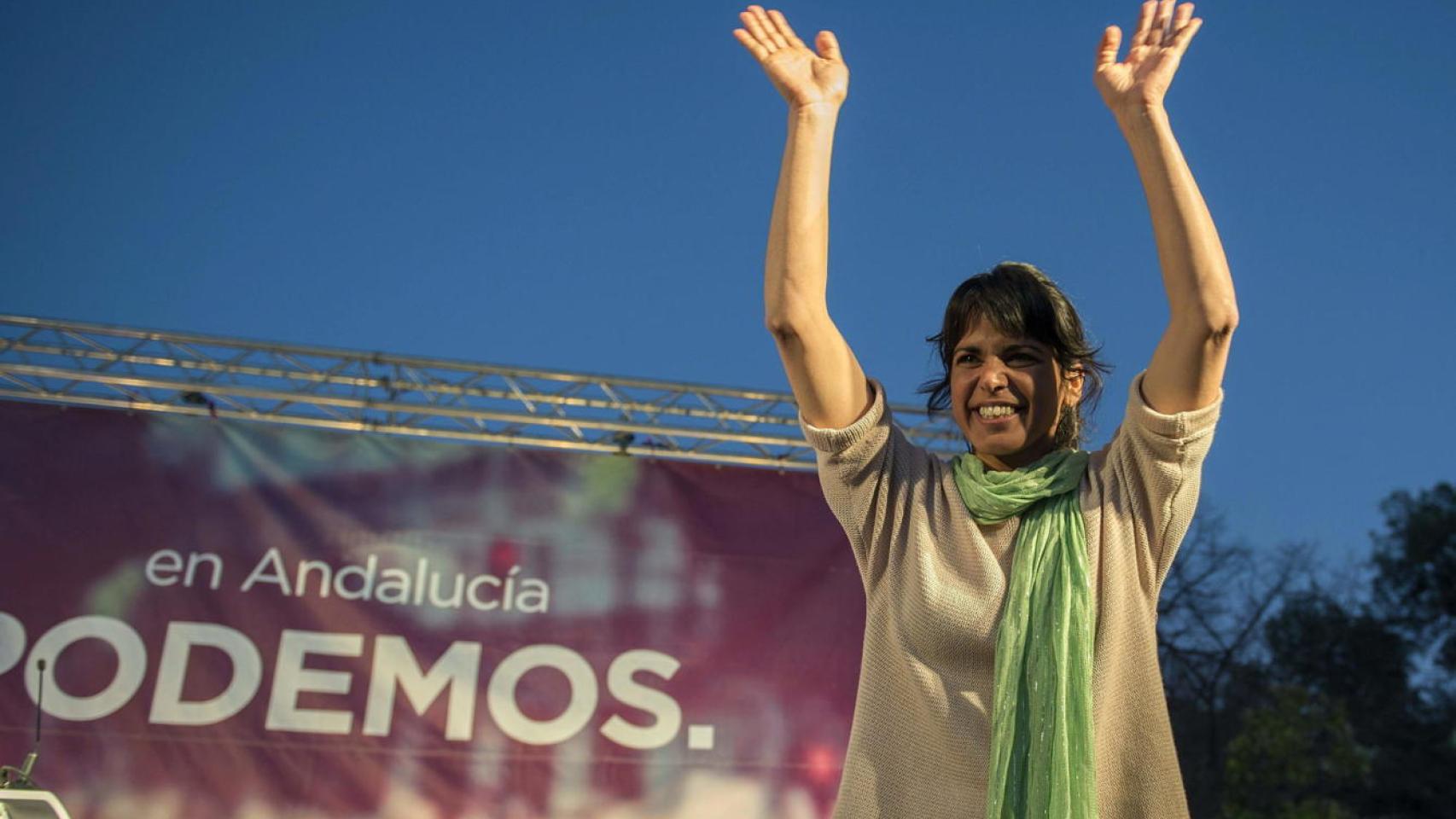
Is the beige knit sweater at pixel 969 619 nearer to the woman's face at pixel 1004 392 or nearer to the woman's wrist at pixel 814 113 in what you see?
the woman's face at pixel 1004 392

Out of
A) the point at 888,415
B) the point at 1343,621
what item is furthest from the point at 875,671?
the point at 1343,621

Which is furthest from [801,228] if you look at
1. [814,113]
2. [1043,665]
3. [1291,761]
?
[1291,761]

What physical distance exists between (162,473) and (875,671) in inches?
210

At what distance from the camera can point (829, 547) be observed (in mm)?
6227

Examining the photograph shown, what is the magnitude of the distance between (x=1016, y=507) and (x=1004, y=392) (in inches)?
4.9

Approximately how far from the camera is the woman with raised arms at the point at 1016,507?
1.18 metres

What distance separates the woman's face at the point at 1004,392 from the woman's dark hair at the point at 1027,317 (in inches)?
0.5

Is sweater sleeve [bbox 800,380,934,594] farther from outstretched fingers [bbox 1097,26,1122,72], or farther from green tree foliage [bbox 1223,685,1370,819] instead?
green tree foliage [bbox 1223,685,1370,819]

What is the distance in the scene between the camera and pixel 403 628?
5746 millimetres

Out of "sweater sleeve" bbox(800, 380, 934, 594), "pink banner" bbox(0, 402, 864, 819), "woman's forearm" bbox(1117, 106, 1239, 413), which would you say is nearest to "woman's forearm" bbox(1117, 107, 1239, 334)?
"woman's forearm" bbox(1117, 106, 1239, 413)

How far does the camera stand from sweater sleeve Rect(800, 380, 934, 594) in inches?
51.1

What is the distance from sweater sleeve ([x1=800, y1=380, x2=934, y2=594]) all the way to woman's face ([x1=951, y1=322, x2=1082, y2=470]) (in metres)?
0.09

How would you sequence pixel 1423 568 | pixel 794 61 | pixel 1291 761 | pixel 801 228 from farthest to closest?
pixel 1423 568
pixel 1291 761
pixel 794 61
pixel 801 228

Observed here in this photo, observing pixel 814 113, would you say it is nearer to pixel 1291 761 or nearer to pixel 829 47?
pixel 829 47
